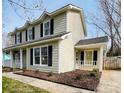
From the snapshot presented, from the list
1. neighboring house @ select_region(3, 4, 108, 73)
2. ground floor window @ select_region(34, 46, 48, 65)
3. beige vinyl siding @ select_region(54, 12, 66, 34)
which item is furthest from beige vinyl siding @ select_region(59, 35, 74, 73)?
ground floor window @ select_region(34, 46, 48, 65)

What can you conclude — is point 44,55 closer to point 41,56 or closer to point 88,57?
point 41,56

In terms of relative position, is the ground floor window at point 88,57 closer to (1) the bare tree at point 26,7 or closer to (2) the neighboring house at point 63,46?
(2) the neighboring house at point 63,46

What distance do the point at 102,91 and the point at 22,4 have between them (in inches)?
68.2

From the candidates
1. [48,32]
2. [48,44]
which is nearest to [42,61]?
[48,44]

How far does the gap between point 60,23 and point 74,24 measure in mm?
460

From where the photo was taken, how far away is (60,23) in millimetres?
5129

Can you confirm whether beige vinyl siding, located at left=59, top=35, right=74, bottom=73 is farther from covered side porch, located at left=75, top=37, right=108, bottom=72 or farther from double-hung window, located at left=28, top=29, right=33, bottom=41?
double-hung window, located at left=28, top=29, right=33, bottom=41

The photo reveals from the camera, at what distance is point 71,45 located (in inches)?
202

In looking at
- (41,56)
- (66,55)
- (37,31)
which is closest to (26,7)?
(66,55)

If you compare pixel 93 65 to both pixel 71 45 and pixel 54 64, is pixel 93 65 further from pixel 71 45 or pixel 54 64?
pixel 54 64

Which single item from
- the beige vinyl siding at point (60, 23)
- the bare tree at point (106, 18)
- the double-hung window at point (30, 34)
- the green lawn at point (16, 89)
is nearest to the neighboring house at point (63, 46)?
the beige vinyl siding at point (60, 23)

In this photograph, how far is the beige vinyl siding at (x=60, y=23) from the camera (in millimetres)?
5012

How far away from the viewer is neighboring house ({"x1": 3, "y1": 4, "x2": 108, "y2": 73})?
4645mm

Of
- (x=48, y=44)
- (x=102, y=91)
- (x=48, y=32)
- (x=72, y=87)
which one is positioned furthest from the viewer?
(x=48, y=32)
